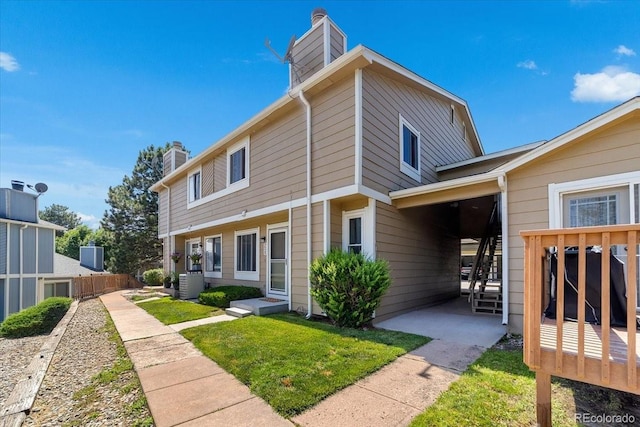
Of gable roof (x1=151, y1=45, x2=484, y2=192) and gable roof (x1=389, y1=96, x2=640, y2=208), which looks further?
gable roof (x1=151, y1=45, x2=484, y2=192)

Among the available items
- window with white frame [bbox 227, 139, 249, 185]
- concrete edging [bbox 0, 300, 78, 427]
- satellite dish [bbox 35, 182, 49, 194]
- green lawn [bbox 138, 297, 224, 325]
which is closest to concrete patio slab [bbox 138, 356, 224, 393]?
concrete edging [bbox 0, 300, 78, 427]

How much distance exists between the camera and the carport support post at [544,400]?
2.48m

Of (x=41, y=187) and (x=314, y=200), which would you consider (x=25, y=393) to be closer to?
(x=314, y=200)

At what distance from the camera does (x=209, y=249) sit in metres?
13.3

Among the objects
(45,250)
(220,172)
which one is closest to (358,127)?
(220,172)

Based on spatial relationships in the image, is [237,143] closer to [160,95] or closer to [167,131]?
[160,95]

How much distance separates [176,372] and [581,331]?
14.1 ft

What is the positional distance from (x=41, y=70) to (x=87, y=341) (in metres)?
9.52

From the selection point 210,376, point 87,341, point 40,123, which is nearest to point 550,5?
point 210,376

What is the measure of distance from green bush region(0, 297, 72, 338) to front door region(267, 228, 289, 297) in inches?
275

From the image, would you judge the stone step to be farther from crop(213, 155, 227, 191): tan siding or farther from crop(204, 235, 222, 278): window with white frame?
crop(213, 155, 227, 191): tan siding

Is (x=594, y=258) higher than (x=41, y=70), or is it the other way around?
(x=41, y=70)

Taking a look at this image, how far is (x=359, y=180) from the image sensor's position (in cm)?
636

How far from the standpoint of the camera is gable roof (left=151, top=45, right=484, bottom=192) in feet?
21.1
